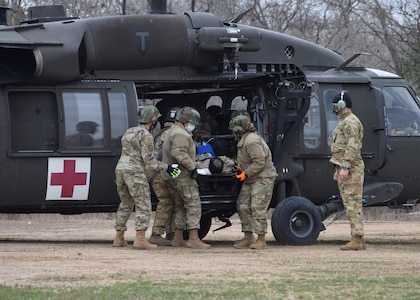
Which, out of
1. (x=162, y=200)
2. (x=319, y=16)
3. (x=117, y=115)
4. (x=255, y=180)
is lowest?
(x=162, y=200)

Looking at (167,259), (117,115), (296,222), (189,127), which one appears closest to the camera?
(167,259)

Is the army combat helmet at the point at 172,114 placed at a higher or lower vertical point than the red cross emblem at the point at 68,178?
higher

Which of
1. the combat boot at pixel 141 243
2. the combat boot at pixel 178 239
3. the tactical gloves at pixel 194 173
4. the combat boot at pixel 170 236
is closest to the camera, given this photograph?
the combat boot at pixel 141 243

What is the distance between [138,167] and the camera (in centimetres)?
1459

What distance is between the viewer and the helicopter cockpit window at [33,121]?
14.7 meters

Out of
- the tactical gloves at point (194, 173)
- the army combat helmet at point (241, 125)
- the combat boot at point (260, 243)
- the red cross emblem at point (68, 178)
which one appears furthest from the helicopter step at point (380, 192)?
the red cross emblem at point (68, 178)

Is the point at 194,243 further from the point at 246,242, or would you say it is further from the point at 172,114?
the point at 172,114

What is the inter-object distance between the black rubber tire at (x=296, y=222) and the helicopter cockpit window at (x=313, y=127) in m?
0.88

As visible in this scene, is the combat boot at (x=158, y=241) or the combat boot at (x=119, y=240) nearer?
the combat boot at (x=119, y=240)

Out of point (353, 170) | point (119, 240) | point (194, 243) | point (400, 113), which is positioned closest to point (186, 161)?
point (194, 243)

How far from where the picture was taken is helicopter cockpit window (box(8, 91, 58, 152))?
1466 cm

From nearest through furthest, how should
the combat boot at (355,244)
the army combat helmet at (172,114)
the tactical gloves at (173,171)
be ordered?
the tactical gloves at (173,171) < the combat boot at (355,244) < the army combat helmet at (172,114)

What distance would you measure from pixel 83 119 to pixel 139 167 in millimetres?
1066

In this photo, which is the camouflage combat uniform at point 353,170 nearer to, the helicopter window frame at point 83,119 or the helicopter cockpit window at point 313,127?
the helicopter cockpit window at point 313,127
